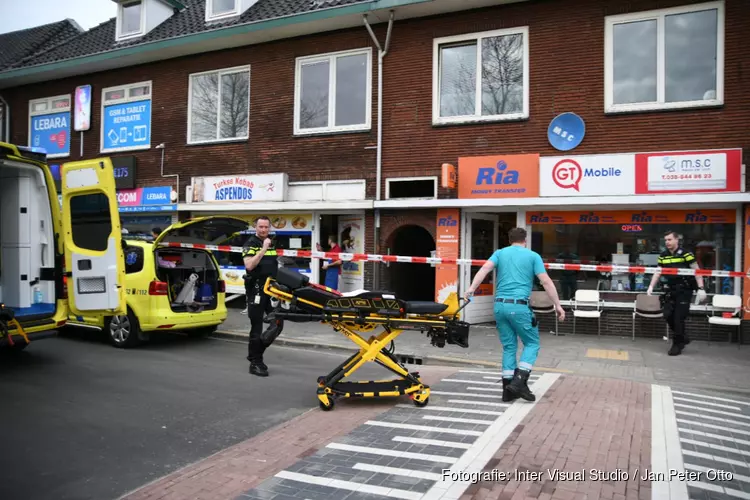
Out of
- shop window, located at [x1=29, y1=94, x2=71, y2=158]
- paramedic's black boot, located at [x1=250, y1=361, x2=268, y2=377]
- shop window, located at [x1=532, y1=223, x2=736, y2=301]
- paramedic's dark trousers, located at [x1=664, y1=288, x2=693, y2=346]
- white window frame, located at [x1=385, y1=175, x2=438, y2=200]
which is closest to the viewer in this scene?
paramedic's black boot, located at [x1=250, y1=361, x2=268, y2=377]

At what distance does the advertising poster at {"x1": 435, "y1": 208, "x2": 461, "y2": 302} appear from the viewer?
1237 cm

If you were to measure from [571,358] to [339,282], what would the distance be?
20.2 feet

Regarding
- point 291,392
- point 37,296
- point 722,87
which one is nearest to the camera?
point 291,392

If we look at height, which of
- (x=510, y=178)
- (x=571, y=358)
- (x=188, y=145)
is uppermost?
(x=188, y=145)

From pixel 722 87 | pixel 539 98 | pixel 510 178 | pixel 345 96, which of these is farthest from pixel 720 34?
pixel 345 96

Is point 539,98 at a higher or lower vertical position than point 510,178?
higher

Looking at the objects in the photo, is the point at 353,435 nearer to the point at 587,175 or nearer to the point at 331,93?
the point at 587,175

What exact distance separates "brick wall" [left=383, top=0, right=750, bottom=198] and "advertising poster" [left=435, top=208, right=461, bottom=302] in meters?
0.52

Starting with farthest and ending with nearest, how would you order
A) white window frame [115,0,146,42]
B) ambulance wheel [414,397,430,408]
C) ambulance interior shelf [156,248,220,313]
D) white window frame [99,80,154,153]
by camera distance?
white window frame [115,0,146,42] < white window frame [99,80,154,153] < ambulance interior shelf [156,248,220,313] < ambulance wheel [414,397,430,408]

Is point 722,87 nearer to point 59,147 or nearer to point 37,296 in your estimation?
point 37,296

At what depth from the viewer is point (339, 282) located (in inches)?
544

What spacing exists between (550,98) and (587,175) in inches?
67.8

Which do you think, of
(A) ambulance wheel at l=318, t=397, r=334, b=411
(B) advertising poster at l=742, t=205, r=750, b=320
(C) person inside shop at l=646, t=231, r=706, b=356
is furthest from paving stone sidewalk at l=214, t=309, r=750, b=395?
(A) ambulance wheel at l=318, t=397, r=334, b=411

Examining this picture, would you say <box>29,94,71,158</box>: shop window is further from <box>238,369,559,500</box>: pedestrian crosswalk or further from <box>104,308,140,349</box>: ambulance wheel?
<box>238,369,559,500</box>: pedestrian crosswalk
